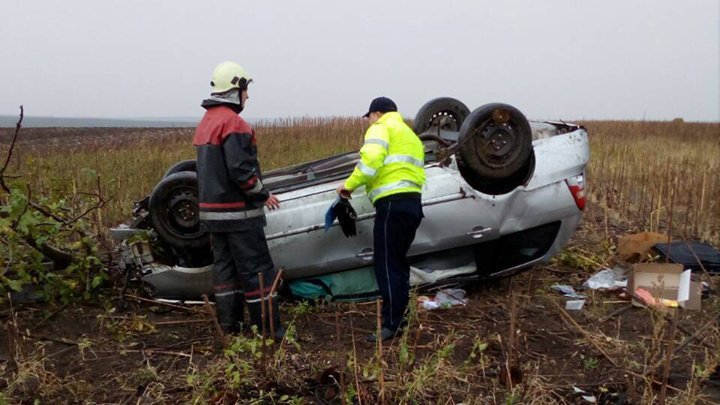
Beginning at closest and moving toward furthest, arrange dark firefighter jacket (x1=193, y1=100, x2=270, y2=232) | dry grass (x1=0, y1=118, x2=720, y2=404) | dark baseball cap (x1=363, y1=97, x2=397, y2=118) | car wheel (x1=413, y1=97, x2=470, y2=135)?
dry grass (x1=0, y1=118, x2=720, y2=404) → dark firefighter jacket (x1=193, y1=100, x2=270, y2=232) → dark baseball cap (x1=363, y1=97, x2=397, y2=118) → car wheel (x1=413, y1=97, x2=470, y2=135)

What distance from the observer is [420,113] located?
5.61 meters

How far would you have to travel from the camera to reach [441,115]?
5.66 metres

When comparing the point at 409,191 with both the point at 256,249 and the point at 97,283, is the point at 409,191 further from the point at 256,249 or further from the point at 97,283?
the point at 97,283

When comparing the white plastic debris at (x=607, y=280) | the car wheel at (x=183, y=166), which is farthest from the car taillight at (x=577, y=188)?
the car wheel at (x=183, y=166)

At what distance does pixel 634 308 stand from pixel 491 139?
5.60 feet

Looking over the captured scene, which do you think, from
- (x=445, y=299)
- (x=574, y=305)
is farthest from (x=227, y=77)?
(x=574, y=305)

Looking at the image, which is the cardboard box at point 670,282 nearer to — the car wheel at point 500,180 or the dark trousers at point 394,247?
the car wheel at point 500,180

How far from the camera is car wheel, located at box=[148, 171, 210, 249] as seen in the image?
4.29 m

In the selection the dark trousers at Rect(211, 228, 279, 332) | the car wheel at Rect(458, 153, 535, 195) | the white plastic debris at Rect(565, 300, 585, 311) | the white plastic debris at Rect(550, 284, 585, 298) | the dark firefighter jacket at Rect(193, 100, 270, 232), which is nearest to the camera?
the dark firefighter jacket at Rect(193, 100, 270, 232)

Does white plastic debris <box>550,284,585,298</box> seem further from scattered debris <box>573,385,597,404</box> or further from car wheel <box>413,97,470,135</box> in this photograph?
scattered debris <box>573,385,597,404</box>

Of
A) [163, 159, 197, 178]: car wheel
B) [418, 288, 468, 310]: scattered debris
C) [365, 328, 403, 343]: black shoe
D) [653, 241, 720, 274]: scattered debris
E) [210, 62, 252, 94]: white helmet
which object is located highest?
[210, 62, 252, 94]: white helmet

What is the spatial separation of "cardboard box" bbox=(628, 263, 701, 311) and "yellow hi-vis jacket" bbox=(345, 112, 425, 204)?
1.90 meters

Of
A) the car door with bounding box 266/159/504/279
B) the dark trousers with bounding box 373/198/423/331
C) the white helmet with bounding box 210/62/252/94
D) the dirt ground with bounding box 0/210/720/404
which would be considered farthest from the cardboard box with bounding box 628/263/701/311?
the white helmet with bounding box 210/62/252/94

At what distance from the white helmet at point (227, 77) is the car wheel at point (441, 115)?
2002 millimetres
